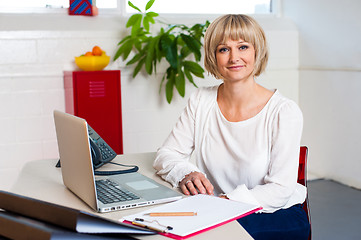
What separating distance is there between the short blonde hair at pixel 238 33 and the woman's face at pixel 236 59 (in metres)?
0.02

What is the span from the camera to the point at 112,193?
1525 millimetres

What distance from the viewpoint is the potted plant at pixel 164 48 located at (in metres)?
3.79

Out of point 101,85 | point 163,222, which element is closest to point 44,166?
point 163,222

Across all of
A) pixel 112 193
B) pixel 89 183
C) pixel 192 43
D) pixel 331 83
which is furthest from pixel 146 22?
pixel 89 183

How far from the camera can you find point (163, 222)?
1.26m

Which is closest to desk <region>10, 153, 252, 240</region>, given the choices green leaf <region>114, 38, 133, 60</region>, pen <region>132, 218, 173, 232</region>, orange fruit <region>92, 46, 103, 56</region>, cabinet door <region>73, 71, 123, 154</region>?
pen <region>132, 218, 173, 232</region>

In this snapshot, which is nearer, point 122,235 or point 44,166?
point 122,235

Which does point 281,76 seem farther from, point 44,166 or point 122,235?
point 122,235

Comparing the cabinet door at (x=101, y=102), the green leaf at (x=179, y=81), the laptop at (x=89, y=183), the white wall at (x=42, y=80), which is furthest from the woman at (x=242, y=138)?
the white wall at (x=42, y=80)

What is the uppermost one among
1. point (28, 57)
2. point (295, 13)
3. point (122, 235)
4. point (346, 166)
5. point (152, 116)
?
point (295, 13)

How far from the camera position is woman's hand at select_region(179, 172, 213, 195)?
1.60 meters

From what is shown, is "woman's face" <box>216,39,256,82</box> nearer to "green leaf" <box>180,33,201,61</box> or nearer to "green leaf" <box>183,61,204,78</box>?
"green leaf" <box>180,33,201,61</box>

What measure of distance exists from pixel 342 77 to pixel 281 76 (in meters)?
0.64

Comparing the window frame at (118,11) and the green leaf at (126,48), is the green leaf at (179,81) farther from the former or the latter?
the window frame at (118,11)
